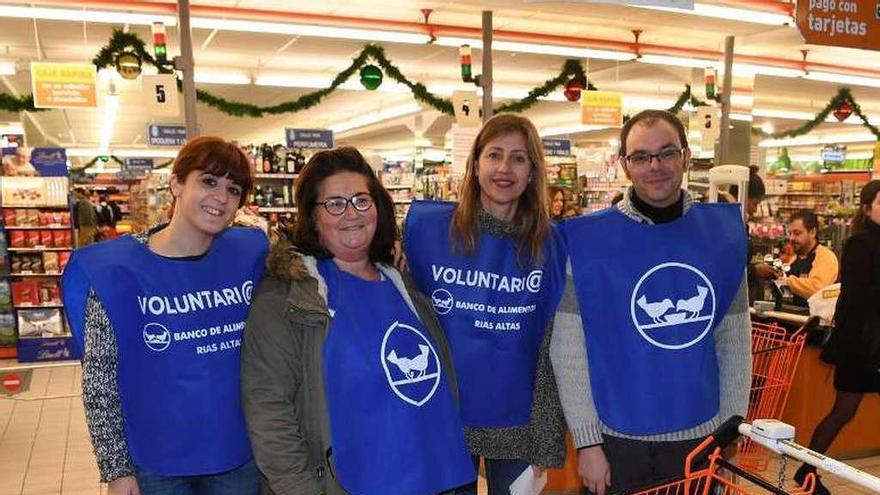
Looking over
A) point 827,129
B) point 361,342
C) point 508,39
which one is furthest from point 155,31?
point 827,129

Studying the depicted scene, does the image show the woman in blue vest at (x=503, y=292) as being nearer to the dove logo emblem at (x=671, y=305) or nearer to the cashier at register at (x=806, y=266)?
the dove logo emblem at (x=671, y=305)

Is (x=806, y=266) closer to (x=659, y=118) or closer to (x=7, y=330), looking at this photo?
(x=659, y=118)

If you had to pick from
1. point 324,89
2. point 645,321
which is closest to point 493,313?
point 645,321

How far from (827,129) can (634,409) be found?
72.1 feet

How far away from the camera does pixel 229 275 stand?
201cm

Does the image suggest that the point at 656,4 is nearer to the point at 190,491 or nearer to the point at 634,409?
the point at 634,409

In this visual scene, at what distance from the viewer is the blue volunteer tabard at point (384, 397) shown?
167 cm

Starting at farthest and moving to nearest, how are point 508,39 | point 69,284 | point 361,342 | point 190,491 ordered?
point 508,39 → point 190,491 → point 69,284 → point 361,342

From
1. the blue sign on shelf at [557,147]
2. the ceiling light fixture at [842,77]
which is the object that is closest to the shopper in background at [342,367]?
the blue sign on shelf at [557,147]

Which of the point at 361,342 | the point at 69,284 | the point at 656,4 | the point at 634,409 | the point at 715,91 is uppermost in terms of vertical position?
the point at 715,91

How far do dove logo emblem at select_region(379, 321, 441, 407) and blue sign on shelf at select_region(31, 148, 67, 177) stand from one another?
314 inches

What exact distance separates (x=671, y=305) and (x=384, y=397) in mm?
911

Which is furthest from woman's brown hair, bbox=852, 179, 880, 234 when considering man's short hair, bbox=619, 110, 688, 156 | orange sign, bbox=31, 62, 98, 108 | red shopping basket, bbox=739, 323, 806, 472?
orange sign, bbox=31, 62, 98, 108

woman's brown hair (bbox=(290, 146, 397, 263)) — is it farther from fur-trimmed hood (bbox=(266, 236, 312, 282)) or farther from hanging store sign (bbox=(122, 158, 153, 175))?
hanging store sign (bbox=(122, 158, 153, 175))
